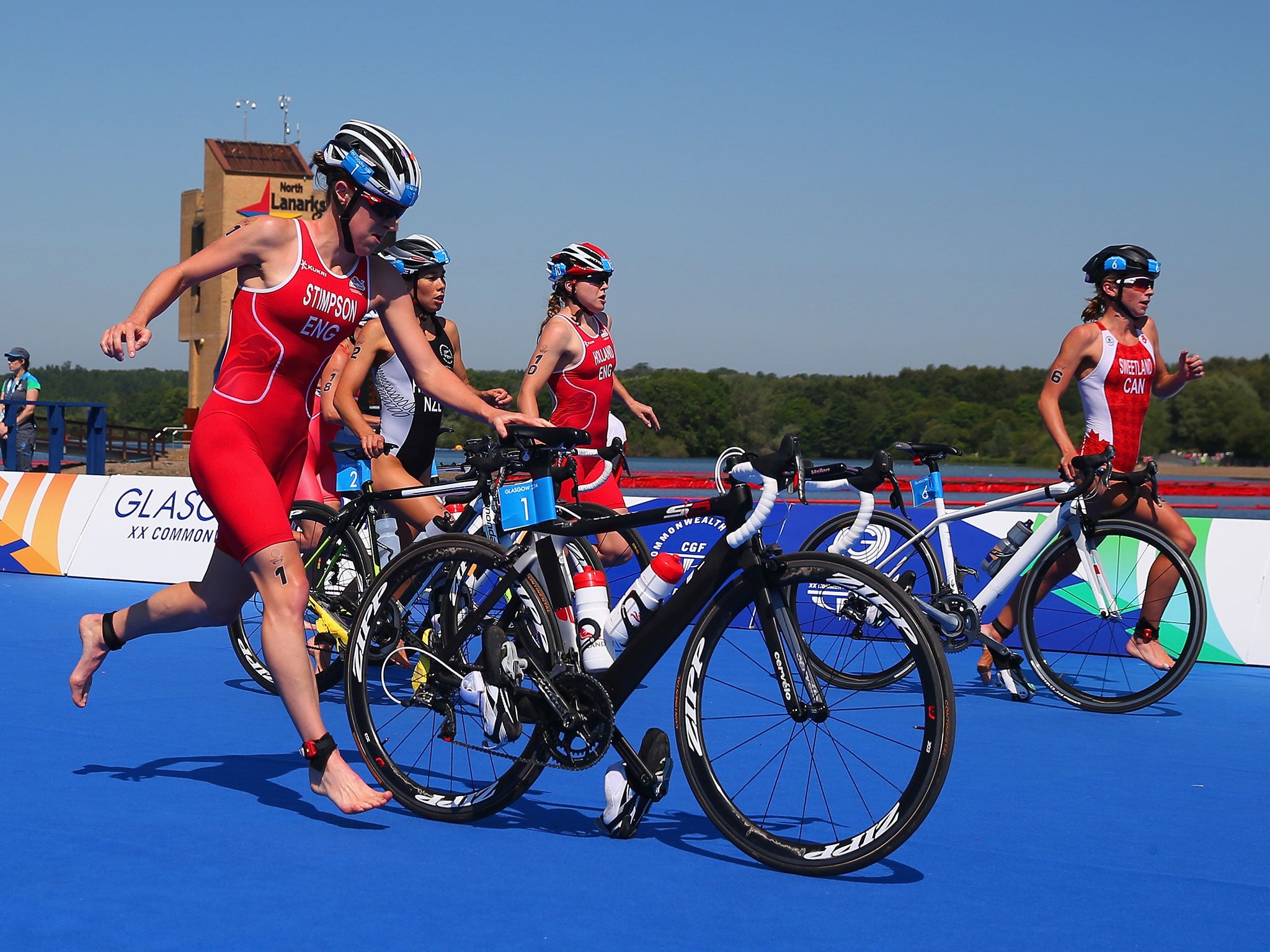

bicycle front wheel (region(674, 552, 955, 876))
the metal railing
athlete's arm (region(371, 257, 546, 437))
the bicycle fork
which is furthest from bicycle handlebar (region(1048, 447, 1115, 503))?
the metal railing

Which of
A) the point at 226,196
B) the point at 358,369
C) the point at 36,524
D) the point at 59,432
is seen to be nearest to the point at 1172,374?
the point at 358,369

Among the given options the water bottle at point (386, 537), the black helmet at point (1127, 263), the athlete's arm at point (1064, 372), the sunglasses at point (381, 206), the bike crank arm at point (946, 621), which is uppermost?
the black helmet at point (1127, 263)

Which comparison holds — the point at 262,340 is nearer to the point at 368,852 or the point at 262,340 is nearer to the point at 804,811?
the point at 368,852

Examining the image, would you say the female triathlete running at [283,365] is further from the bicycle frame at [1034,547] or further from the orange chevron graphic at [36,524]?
the orange chevron graphic at [36,524]

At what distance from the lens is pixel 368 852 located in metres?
3.98

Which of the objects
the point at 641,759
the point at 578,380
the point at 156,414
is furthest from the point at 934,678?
the point at 156,414

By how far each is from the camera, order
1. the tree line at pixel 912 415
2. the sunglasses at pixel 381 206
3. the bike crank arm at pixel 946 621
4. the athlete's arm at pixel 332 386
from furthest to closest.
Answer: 1. the tree line at pixel 912 415
2. the athlete's arm at pixel 332 386
3. the bike crank arm at pixel 946 621
4. the sunglasses at pixel 381 206

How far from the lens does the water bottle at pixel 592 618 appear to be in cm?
412

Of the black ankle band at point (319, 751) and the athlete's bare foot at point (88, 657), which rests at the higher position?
the athlete's bare foot at point (88, 657)

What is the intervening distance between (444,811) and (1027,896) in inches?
73.2

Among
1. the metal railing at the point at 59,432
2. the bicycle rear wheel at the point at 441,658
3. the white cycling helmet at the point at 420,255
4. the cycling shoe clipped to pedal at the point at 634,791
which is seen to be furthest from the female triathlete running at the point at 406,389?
the metal railing at the point at 59,432

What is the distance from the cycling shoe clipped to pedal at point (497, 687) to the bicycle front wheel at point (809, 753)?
0.59 meters

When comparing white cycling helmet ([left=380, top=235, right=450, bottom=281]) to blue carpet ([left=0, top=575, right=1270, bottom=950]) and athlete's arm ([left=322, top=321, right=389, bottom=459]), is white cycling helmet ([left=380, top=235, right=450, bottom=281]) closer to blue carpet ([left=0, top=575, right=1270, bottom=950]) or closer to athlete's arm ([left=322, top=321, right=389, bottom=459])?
athlete's arm ([left=322, top=321, right=389, bottom=459])

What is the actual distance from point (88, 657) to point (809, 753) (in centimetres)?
282
